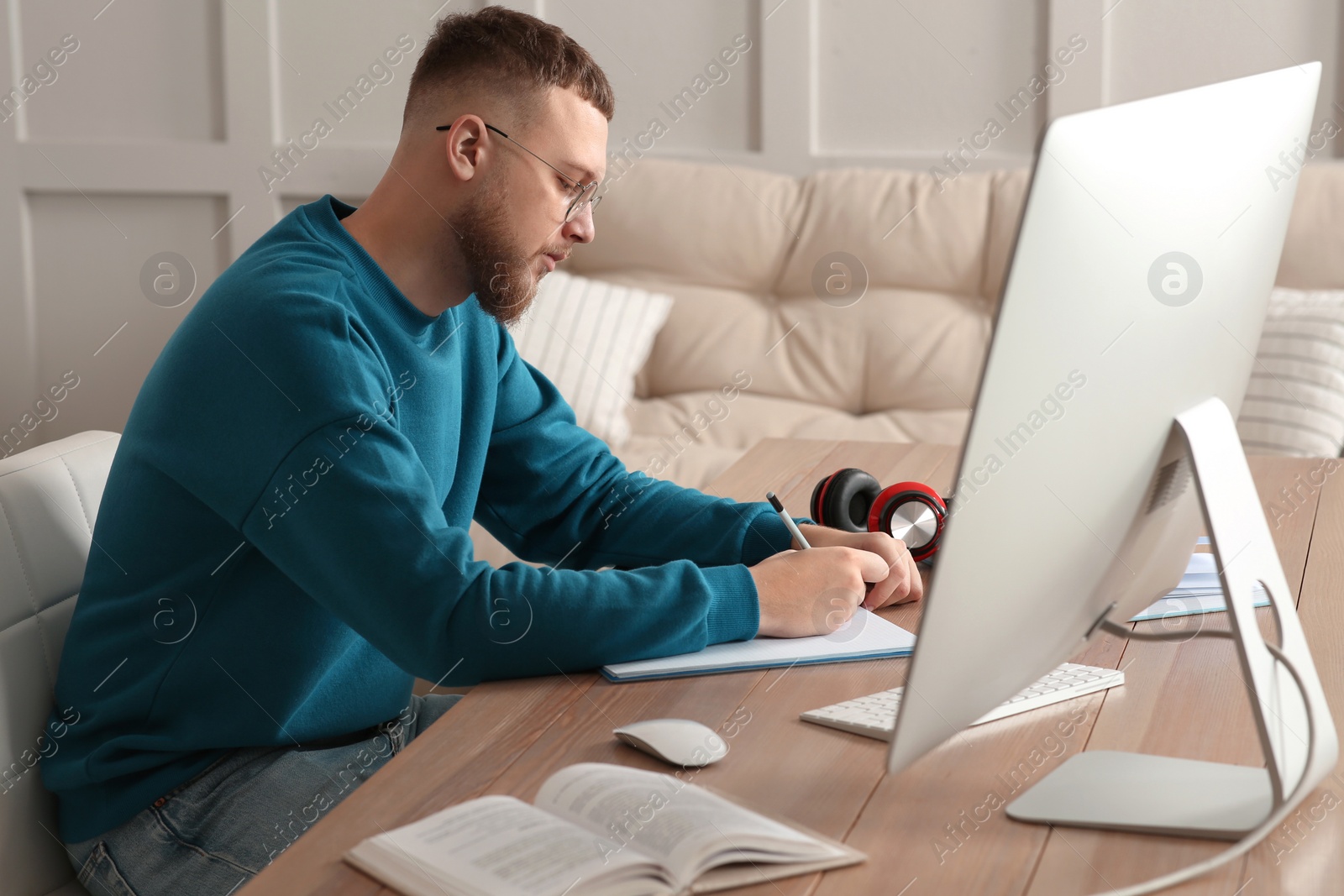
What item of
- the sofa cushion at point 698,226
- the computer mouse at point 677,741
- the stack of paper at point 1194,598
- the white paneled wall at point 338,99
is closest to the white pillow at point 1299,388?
the white paneled wall at point 338,99

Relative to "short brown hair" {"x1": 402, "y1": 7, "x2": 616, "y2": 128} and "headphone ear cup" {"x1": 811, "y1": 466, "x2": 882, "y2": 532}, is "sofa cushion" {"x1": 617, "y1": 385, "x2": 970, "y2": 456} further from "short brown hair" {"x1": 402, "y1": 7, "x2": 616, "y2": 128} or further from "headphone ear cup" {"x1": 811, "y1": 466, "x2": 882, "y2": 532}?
"short brown hair" {"x1": 402, "y1": 7, "x2": 616, "y2": 128}

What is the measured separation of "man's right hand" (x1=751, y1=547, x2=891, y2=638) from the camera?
100 cm

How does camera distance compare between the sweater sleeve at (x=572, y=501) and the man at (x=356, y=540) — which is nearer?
the man at (x=356, y=540)

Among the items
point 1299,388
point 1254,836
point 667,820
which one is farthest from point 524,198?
point 1299,388

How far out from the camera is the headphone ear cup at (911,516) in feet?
4.10

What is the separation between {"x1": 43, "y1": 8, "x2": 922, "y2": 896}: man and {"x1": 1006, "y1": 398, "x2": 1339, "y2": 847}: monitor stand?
0.33 metres

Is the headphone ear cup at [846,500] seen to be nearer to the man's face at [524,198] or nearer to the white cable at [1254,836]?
Answer: the man's face at [524,198]

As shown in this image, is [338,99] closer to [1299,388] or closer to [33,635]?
[1299,388]

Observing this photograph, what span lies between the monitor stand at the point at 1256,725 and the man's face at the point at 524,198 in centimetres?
69

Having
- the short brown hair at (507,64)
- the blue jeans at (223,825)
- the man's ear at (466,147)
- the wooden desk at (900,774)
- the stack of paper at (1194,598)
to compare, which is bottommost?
the blue jeans at (223,825)

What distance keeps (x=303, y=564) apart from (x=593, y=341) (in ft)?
6.10

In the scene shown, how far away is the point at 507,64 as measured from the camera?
1.20m

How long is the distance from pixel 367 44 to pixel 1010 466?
130 inches

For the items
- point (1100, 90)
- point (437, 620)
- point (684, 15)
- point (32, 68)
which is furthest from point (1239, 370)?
point (32, 68)
